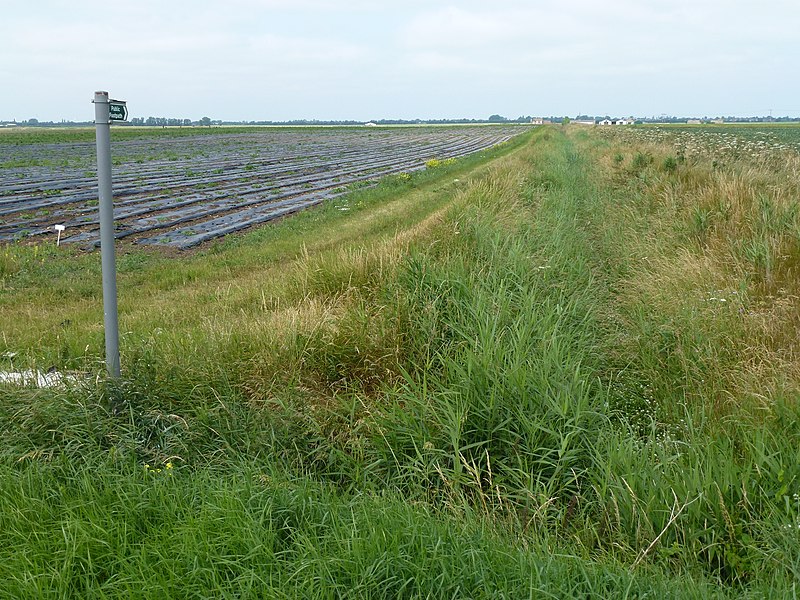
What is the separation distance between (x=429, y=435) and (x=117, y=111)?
2.57m

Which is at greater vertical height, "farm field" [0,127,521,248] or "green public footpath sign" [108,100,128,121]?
"green public footpath sign" [108,100,128,121]

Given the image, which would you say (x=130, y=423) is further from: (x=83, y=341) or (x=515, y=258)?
(x=515, y=258)

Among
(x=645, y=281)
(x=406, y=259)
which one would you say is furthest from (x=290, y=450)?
(x=645, y=281)

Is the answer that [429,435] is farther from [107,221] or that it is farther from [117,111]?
[117,111]

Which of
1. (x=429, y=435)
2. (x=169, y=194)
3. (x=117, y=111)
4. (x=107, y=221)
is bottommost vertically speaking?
(x=429, y=435)

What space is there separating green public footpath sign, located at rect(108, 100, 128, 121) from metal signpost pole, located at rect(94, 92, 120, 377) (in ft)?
0.09

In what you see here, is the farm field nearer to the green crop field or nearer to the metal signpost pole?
the green crop field

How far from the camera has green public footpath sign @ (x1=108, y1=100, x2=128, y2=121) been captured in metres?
3.67

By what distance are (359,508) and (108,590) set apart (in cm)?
107

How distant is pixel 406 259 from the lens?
6188 millimetres

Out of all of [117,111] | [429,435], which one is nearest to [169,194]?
[117,111]

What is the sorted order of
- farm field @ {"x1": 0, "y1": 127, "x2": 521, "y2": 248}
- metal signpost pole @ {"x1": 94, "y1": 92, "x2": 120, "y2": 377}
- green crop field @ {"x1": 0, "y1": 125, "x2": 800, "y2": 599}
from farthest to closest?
farm field @ {"x1": 0, "y1": 127, "x2": 521, "y2": 248} < metal signpost pole @ {"x1": 94, "y1": 92, "x2": 120, "y2": 377} < green crop field @ {"x1": 0, "y1": 125, "x2": 800, "y2": 599}

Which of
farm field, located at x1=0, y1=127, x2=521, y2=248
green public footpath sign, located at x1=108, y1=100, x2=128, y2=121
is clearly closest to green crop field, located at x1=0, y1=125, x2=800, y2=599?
green public footpath sign, located at x1=108, y1=100, x2=128, y2=121

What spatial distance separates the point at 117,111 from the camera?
12.2 ft
